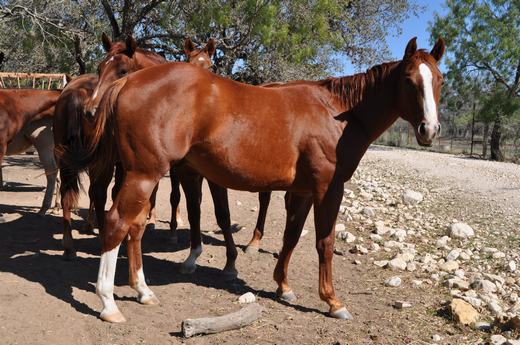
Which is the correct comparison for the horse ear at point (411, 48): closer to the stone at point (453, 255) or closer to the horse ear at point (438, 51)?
the horse ear at point (438, 51)

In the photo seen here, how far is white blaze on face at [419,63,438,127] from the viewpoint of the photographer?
3676mm

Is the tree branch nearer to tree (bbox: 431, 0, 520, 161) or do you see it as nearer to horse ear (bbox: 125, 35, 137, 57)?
horse ear (bbox: 125, 35, 137, 57)

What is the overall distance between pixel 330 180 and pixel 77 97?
2.96 m

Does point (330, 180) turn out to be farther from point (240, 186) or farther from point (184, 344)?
point (184, 344)

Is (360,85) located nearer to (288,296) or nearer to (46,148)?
(288,296)

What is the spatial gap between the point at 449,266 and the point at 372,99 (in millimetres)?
2493

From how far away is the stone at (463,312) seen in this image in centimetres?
398

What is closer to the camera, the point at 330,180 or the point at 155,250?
the point at 330,180

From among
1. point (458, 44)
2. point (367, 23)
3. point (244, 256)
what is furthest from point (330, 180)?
point (458, 44)

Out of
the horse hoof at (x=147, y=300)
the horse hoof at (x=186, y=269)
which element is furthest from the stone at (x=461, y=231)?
the horse hoof at (x=147, y=300)

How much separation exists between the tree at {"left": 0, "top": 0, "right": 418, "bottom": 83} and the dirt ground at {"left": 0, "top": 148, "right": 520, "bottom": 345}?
15.3ft

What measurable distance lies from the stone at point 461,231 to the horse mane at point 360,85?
11.7ft

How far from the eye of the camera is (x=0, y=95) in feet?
21.3

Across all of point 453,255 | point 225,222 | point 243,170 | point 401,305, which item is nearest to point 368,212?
point 453,255
